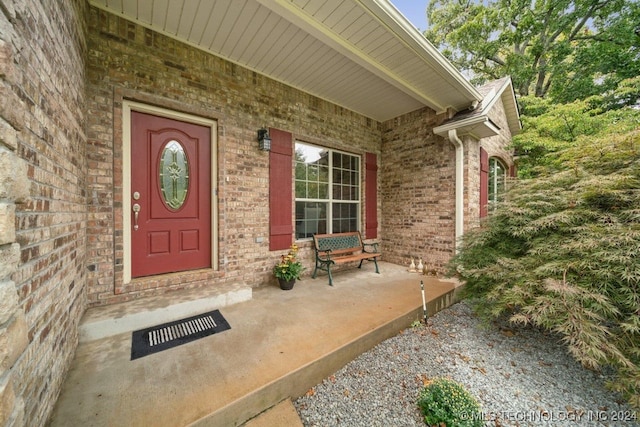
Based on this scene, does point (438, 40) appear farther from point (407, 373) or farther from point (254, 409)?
point (254, 409)

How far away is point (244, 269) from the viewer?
336 centimetres

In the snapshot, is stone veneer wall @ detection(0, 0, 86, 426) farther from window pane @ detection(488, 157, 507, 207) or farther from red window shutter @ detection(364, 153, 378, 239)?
window pane @ detection(488, 157, 507, 207)

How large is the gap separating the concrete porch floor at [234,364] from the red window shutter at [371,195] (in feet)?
7.19

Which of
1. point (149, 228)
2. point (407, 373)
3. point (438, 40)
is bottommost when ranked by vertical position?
point (407, 373)

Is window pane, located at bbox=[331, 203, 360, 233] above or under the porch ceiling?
under

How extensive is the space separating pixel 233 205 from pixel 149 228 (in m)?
0.99

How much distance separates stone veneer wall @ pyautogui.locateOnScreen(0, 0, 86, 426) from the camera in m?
0.81

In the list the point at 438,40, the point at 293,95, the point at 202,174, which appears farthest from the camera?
the point at 438,40

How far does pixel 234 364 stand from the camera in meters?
1.78

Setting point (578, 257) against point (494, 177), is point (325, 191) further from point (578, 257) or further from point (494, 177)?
point (494, 177)

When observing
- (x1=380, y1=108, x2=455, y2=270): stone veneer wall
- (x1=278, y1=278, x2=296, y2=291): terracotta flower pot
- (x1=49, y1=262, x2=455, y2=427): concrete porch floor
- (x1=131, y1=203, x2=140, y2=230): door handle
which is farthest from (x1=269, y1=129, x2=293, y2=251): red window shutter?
(x1=380, y1=108, x2=455, y2=270): stone veneer wall

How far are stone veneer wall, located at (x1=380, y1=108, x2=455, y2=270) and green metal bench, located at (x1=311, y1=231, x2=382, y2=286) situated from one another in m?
0.83

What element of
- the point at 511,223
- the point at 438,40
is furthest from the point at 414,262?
the point at 438,40

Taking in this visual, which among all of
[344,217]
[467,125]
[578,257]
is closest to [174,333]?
[344,217]
